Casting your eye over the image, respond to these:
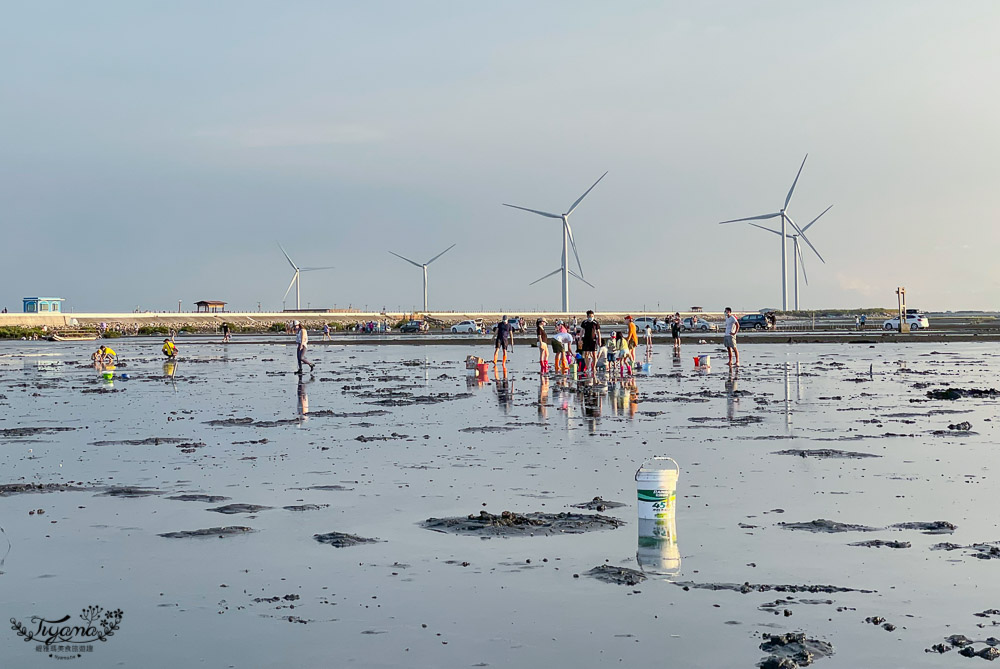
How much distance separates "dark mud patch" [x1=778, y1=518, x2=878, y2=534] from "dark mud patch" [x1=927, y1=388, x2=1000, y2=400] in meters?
16.8

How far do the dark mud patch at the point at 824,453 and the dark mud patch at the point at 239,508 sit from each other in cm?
817

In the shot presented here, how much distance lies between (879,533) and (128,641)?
281 inches

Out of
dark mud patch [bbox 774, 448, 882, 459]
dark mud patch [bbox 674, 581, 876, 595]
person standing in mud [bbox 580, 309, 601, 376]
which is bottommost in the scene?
dark mud patch [bbox 674, 581, 876, 595]

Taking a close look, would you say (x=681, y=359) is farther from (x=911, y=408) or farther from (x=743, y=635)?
(x=743, y=635)

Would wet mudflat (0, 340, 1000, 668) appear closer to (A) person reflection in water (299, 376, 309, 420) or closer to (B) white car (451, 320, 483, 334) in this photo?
(A) person reflection in water (299, 376, 309, 420)

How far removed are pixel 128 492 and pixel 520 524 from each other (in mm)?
5509

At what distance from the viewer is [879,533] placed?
36.2 feet

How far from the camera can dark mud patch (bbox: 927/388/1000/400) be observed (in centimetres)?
2703

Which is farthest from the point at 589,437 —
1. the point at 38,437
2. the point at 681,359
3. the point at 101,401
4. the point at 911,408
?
the point at 681,359

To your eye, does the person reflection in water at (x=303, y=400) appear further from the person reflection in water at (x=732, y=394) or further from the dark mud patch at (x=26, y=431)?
the person reflection in water at (x=732, y=394)

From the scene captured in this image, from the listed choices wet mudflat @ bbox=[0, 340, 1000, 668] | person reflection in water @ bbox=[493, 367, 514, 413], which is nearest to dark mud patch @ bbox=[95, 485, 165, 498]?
wet mudflat @ bbox=[0, 340, 1000, 668]

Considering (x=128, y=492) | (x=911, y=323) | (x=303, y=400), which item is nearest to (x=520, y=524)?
(x=128, y=492)

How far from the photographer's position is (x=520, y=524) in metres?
11.7

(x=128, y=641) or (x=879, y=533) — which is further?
(x=879, y=533)
